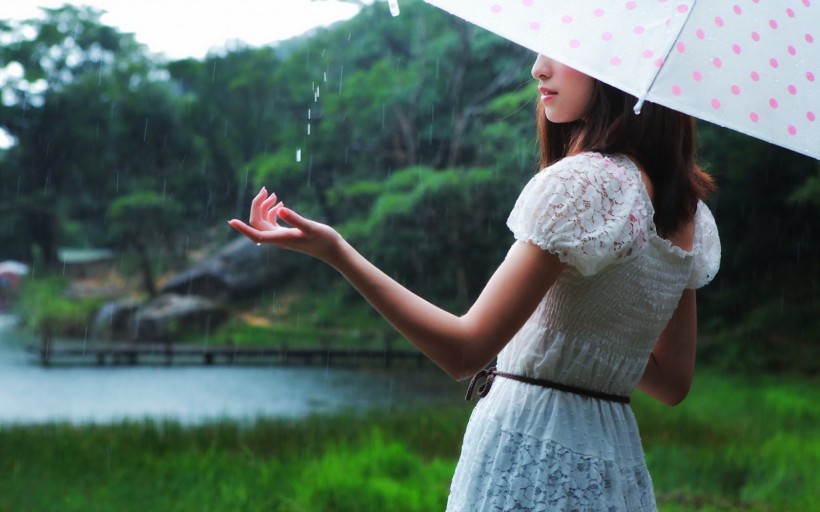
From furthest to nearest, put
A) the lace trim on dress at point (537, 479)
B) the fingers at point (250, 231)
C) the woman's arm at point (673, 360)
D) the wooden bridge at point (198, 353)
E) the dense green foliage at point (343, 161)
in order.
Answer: the dense green foliage at point (343, 161) → the wooden bridge at point (198, 353) → the woman's arm at point (673, 360) → the lace trim on dress at point (537, 479) → the fingers at point (250, 231)

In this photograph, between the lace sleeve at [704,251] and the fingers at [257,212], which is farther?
the lace sleeve at [704,251]

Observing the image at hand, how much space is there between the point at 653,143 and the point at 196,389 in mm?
8336

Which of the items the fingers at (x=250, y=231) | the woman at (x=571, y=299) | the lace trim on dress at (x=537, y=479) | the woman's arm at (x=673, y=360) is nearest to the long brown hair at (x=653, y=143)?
the woman at (x=571, y=299)

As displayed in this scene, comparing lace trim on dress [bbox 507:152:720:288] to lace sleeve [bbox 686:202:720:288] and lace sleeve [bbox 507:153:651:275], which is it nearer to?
lace sleeve [bbox 507:153:651:275]

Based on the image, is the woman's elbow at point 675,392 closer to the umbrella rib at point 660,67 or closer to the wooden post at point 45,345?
the umbrella rib at point 660,67

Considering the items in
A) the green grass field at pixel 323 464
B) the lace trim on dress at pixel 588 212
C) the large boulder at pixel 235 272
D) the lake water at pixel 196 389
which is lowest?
the lake water at pixel 196 389

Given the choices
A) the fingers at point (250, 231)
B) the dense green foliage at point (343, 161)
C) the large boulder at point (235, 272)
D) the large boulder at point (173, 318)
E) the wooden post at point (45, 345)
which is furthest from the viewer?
the large boulder at point (235, 272)

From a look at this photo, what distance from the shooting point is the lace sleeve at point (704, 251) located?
1.20 m

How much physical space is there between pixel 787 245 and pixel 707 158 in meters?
1.86

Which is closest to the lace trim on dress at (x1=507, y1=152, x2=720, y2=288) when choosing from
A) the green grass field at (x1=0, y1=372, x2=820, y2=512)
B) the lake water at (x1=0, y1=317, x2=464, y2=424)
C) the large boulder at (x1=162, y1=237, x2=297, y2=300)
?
the green grass field at (x1=0, y1=372, x2=820, y2=512)

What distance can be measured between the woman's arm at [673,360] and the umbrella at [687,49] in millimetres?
294

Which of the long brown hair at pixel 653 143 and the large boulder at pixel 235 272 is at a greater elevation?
the long brown hair at pixel 653 143

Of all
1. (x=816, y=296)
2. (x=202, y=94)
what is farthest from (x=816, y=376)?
(x=202, y=94)

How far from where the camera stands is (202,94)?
11609 millimetres
